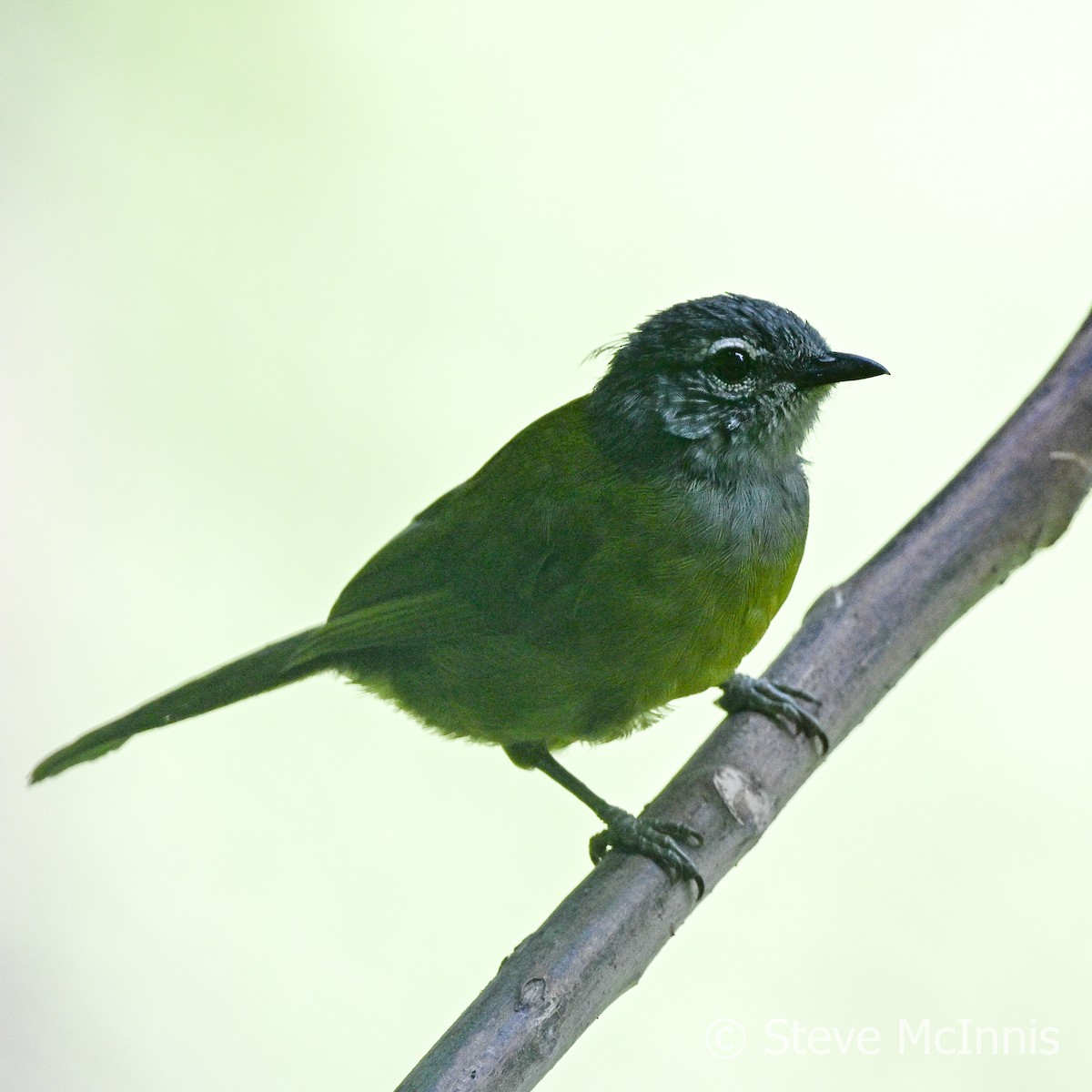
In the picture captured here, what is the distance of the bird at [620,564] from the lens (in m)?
3.31

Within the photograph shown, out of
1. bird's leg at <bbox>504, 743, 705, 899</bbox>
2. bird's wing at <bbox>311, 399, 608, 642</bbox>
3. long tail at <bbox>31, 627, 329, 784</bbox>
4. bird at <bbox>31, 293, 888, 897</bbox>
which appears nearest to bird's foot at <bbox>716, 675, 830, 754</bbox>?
bird at <bbox>31, 293, 888, 897</bbox>

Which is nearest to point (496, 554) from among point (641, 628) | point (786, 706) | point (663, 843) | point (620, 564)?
point (620, 564)

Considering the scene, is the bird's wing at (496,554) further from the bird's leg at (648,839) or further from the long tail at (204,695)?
the bird's leg at (648,839)

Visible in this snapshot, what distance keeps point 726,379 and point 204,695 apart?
164 cm

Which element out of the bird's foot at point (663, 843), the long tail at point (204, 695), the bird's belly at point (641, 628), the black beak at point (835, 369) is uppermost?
the black beak at point (835, 369)

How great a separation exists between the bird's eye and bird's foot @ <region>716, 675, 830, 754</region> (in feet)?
2.62

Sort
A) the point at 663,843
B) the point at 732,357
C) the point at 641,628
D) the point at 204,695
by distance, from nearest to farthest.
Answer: the point at 663,843 → the point at 641,628 → the point at 732,357 → the point at 204,695

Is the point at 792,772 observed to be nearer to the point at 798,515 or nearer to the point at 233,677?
the point at 798,515

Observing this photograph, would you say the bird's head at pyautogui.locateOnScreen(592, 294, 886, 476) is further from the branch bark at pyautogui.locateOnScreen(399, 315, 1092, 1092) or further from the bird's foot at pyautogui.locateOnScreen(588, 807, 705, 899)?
the bird's foot at pyautogui.locateOnScreen(588, 807, 705, 899)

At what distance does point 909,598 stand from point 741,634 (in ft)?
1.40

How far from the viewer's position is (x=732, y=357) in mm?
3379

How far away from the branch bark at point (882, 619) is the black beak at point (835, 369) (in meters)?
0.40

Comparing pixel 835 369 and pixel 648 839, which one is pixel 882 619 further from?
pixel 648 839

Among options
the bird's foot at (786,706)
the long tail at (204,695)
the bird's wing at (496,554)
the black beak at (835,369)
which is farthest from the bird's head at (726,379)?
the long tail at (204,695)
